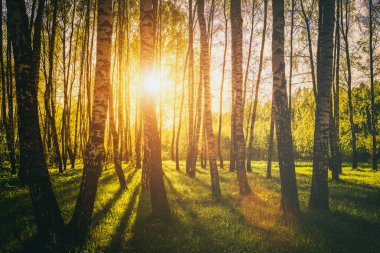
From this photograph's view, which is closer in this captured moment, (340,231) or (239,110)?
(340,231)

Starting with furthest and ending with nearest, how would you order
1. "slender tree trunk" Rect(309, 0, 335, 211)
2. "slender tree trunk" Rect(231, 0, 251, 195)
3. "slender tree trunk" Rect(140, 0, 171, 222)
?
"slender tree trunk" Rect(231, 0, 251, 195) < "slender tree trunk" Rect(309, 0, 335, 211) < "slender tree trunk" Rect(140, 0, 171, 222)

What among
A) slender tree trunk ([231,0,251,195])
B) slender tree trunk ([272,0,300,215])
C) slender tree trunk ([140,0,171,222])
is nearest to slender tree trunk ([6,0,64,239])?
slender tree trunk ([140,0,171,222])

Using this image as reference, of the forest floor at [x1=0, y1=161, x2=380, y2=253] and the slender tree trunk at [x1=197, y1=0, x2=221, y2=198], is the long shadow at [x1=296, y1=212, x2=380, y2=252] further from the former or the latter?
the slender tree trunk at [x1=197, y1=0, x2=221, y2=198]

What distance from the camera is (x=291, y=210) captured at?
5957mm

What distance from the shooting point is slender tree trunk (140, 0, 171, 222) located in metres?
5.31

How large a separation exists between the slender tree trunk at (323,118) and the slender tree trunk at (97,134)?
21.1 feet

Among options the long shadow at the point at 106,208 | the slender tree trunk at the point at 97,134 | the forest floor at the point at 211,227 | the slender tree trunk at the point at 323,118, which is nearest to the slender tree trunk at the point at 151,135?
the forest floor at the point at 211,227

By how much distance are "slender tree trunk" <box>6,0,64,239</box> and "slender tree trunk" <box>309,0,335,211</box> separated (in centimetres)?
719

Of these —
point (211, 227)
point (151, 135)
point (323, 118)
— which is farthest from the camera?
→ point (323, 118)

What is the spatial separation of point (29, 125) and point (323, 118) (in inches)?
304

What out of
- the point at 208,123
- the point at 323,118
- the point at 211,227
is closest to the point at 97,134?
the point at 211,227

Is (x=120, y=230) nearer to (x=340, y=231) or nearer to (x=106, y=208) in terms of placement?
(x=106, y=208)

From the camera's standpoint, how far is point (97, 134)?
14.6ft

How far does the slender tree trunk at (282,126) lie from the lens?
6027mm
